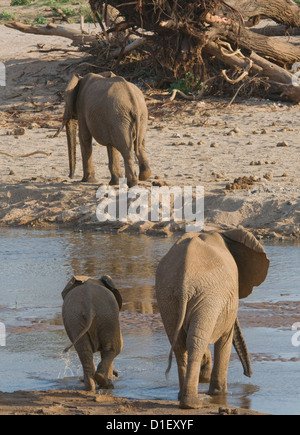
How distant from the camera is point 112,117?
10.8 metres

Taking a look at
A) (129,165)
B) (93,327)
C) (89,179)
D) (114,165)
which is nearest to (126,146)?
(129,165)

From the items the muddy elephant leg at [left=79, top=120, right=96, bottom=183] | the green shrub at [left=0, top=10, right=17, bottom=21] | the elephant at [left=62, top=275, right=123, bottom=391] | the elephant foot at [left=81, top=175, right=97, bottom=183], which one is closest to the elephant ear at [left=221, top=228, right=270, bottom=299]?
the elephant at [left=62, top=275, right=123, bottom=391]

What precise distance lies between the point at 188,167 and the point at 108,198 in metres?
1.61

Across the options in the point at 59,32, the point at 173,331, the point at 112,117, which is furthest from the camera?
the point at 59,32

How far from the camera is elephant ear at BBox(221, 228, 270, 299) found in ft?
17.6

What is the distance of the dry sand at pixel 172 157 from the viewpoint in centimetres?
1061

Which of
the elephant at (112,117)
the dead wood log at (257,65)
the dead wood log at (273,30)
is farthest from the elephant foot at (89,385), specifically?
the dead wood log at (273,30)

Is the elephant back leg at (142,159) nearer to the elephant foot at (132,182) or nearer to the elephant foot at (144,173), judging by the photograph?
the elephant foot at (144,173)

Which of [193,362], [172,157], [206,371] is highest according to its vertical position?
[193,362]

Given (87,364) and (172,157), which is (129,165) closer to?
(172,157)

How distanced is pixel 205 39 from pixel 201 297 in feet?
35.9

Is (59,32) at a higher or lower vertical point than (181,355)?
lower

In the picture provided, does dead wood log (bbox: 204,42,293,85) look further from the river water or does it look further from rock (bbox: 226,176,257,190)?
the river water

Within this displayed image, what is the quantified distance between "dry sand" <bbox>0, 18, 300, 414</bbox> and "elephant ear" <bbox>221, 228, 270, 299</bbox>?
4617 millimetres
